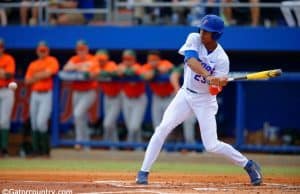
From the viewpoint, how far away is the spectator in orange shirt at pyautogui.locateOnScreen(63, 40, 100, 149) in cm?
1540

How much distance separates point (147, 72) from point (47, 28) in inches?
117

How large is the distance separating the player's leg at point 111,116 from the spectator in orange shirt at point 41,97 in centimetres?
123

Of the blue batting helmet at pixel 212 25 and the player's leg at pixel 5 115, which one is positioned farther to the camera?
the player's leg at pixel 5 115

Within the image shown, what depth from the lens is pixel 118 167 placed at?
41.3 feet

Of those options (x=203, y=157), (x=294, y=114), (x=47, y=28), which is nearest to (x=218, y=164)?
(x=203, y=157)

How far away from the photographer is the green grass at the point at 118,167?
1198cm

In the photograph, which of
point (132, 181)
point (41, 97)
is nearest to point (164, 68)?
point (41, 97)

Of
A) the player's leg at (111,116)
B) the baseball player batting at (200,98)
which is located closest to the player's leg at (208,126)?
the baseball player batting at (200,98)

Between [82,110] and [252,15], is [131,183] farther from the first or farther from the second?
[252,15]

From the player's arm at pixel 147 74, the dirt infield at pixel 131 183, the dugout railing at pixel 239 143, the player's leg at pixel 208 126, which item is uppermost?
the player's leg at pixel 208 126

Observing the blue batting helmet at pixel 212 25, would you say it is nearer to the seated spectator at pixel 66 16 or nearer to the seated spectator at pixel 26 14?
the seated spectator at pixel 66 16

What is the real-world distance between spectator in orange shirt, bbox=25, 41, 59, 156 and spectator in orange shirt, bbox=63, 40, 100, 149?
27.5 inches

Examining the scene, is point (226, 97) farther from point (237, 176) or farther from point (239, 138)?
point (237, 176)

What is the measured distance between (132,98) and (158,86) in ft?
1.83
